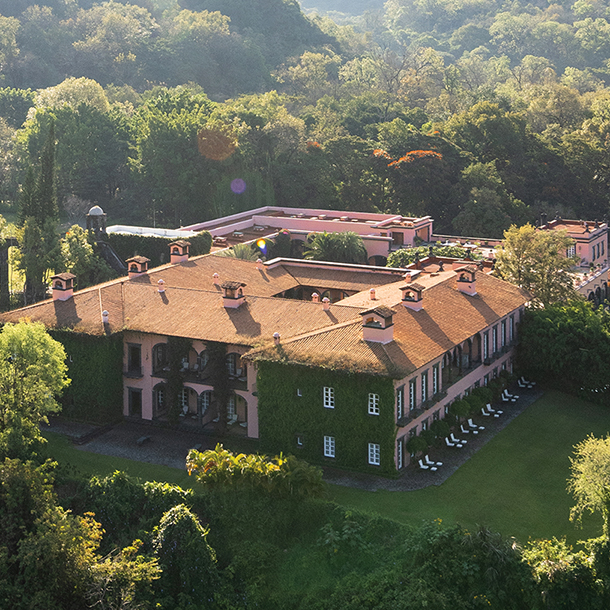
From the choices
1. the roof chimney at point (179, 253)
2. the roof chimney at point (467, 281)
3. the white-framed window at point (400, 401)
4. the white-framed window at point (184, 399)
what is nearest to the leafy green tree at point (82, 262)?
the roof chimney at point (179, 253)

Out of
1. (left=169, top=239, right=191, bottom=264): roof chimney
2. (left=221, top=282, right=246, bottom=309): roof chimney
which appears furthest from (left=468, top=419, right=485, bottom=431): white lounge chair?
(left=169, top=239, right=191, bottom=264): roof chimney

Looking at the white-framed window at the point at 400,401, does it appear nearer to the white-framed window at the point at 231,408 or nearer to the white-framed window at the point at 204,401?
the white-framed window at the point at 231,408

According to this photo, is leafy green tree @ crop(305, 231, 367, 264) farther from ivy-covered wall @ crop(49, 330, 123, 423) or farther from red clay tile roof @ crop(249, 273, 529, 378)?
ivy-covered wall @ crop(49, 330, 123, 423)

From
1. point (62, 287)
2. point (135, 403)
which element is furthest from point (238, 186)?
point (135, 403)

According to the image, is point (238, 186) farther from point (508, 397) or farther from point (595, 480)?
point (595, 480)

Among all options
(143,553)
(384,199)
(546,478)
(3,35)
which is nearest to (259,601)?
(143,553)

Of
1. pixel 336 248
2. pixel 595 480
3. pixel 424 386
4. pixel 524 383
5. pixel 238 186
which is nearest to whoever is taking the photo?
pixel 595 480
